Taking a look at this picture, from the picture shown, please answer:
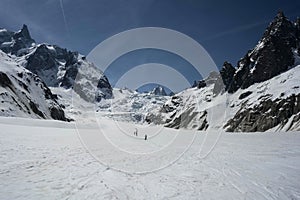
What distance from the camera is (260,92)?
10994 centimetres

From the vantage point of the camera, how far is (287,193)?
9.37 meters

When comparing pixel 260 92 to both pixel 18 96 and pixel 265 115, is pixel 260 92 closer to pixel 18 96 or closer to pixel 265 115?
pixel 265 115

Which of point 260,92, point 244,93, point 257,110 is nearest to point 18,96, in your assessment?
point 257,110

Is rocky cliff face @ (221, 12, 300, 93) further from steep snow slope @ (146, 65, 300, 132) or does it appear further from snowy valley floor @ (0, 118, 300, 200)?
snowy valley floor @ (0, 118, 300, 200)

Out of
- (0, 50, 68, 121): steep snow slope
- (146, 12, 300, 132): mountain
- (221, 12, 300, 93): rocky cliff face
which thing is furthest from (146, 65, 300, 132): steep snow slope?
(0, 50, 68, 121): steep snow slope

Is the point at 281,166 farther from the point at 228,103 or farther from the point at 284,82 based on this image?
the point at 228,103

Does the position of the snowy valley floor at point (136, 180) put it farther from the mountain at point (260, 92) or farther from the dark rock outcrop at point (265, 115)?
the dark rock outcrop at point (265, 115)

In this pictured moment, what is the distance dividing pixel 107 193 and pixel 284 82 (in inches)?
4218

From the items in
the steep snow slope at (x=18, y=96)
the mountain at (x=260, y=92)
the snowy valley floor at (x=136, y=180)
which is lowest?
the snowy valley floor at (x=136, y=180)

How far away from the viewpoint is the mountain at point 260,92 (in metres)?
83.2

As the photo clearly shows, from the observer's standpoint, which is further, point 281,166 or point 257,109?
point 257,109

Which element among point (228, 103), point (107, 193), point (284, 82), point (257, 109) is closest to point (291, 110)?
point (257, 109)

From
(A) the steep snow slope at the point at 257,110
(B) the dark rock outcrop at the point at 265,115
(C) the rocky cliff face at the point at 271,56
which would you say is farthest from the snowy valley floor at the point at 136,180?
(C) the rocky cliff face at the point at 271,56

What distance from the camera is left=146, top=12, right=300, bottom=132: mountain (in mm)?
83250
